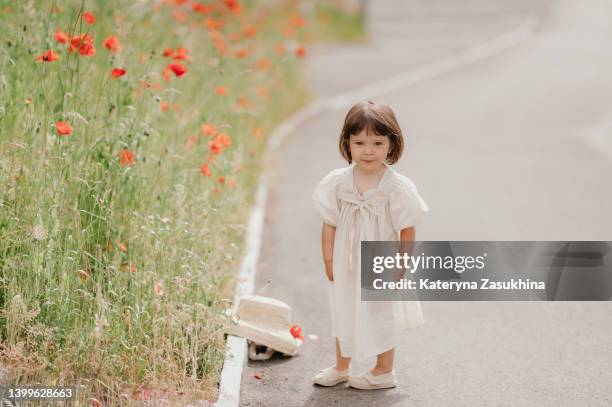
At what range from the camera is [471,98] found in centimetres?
1808

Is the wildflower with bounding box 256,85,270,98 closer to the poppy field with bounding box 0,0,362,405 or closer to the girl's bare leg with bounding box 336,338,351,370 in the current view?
the poppy field with bounding box 0,0,362,405

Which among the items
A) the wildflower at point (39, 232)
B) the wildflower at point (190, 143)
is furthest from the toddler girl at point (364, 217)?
the wildflower at point (190, 143)

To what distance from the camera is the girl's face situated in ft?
20.1

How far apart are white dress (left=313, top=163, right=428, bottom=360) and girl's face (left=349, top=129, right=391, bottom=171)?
0.12 meters

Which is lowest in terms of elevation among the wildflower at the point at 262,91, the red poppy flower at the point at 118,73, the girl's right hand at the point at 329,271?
the girl's right hand at the point at 329,271

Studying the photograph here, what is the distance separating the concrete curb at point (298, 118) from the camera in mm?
6445

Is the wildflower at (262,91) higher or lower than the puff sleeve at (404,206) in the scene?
higher

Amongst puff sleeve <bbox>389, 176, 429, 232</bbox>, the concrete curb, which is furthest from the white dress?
the concrete curb

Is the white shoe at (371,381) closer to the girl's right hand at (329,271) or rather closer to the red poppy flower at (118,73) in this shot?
the girl's right hand at (329,271)

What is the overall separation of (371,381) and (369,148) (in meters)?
1.29

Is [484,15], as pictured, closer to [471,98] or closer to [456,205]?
[471,98]

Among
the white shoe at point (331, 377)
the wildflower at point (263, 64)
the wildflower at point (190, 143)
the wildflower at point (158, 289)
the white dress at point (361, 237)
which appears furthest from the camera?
the wildflower at point (263, 64)

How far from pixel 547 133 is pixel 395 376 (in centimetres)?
898

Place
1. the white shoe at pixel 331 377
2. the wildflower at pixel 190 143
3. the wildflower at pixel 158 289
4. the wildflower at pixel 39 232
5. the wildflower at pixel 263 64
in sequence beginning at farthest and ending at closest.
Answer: the wildflower at pixel 263 64, the wildflower at pixel 190 143, the white shoe at pixel 331 377, the wildflower at pixel 158 289, the wildflower at pixel 39 232
